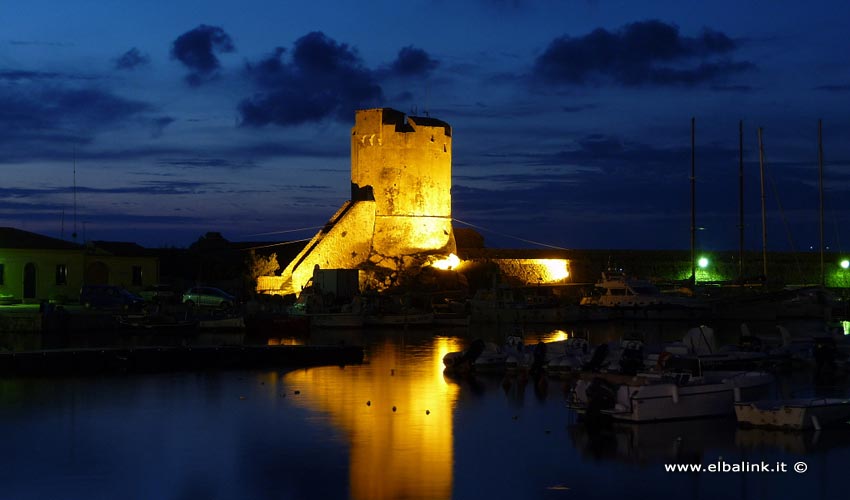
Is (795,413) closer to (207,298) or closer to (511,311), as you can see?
(511,311)

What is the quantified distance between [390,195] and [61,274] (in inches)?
406

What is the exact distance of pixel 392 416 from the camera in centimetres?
1512

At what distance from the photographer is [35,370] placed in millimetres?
19203

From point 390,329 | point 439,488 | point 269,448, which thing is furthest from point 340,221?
point 439,488

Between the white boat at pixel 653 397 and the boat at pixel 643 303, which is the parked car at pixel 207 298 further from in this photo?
the white boat at pixel 653 397

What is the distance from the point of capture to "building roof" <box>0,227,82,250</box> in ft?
97.8

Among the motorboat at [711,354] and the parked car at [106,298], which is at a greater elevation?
the parked car at [106,298]

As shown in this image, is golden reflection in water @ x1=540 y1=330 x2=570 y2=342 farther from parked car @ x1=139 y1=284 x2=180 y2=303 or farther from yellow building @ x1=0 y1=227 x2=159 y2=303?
yellow building @ x1=0 y1=227 x2=159 y2=303

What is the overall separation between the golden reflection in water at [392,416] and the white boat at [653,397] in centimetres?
179

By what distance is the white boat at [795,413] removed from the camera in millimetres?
13312

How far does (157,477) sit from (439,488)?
2.85 meters

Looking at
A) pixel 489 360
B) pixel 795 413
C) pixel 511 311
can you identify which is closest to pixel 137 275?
pixel 511 311

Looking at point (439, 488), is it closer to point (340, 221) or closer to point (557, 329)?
point (557, 329)

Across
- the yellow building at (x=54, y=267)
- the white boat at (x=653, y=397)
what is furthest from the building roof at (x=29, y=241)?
the white boat at (x=653, y=397)
